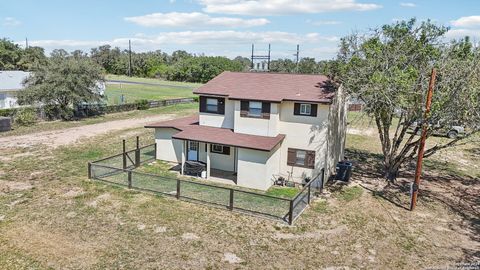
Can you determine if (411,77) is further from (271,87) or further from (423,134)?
(271,87)

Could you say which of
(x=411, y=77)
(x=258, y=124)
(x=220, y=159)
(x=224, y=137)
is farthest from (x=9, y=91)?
(x=411, y=77)

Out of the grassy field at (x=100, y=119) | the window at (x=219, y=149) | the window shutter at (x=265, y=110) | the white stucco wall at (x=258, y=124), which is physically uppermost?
the window shutter at (x=265, y=110)

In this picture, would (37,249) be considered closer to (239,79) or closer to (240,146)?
(240,146)

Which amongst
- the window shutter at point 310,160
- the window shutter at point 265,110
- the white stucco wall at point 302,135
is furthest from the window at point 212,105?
the window shutter at point 310,160

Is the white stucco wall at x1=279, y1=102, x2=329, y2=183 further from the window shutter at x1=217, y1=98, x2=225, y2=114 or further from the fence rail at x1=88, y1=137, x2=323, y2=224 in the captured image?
the window shutter at x1=217, y1=98, x2=225, y2=114

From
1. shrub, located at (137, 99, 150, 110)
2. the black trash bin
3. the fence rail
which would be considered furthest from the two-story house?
shrub, located at (137, 99, 150, 110)

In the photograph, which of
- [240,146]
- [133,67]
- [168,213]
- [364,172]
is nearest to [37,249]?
[168,213]

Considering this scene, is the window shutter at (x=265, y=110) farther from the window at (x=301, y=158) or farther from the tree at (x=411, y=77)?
the tree at (x=411, y=77)
